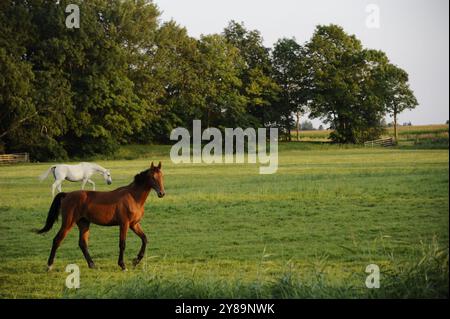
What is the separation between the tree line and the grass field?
4.09 feet

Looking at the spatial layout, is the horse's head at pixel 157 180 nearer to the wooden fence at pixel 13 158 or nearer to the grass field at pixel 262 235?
the grass field at pixel 262 235

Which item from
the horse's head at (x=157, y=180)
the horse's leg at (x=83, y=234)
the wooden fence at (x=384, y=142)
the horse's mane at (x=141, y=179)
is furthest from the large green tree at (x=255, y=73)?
the horse's leg at (x=83, y=234)

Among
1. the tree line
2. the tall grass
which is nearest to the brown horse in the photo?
the tall grass

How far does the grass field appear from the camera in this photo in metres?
6.03

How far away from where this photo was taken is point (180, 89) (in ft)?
54.9

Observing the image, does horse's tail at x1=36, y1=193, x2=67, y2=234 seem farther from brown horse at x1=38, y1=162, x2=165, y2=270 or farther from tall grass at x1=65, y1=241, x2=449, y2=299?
tall grass at x1=65, y1=241, x2=449, y2=299

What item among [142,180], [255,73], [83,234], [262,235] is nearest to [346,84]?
[255,73]

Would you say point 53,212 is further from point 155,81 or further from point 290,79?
point 155,81

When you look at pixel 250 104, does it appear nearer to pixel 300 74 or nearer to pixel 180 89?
pixel 300 74

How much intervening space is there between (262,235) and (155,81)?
34.4ft

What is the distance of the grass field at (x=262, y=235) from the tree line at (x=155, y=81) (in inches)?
49.1

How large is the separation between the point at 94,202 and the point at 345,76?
8615mm

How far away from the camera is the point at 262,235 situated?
10984 mm
